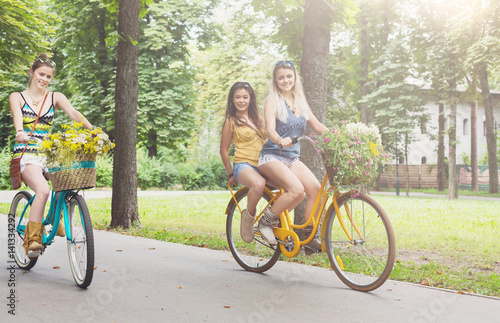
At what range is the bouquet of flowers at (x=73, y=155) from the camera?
4.59m

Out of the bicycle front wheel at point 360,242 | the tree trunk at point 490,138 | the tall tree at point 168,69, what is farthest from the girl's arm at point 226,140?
the tree trunk at point 490,138

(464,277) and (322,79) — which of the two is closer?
(464,277)

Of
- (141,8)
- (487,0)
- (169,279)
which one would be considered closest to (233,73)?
(487,0)

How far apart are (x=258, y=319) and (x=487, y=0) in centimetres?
2224

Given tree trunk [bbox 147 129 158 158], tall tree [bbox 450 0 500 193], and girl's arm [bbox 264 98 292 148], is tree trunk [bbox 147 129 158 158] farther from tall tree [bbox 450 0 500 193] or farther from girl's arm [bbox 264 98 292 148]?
girl's arm [bbox 264 98 292 148]

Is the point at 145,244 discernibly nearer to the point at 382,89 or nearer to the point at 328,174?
the point at 328,174

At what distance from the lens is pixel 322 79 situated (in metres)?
7.23

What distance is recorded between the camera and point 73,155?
15.1 ft

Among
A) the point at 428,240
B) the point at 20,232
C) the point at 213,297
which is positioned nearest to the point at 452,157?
the point at 428,240

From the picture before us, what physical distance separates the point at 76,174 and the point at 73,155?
0.18 metres

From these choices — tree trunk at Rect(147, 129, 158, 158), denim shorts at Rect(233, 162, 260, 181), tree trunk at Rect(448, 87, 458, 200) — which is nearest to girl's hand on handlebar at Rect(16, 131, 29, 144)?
denim shorts at Rect(233, 162, 260, 181)

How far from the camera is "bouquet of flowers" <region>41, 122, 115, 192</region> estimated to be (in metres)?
4.59

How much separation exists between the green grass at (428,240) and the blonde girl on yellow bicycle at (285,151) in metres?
1.28

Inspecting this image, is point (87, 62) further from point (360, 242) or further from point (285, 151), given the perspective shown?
point (360, 242)
